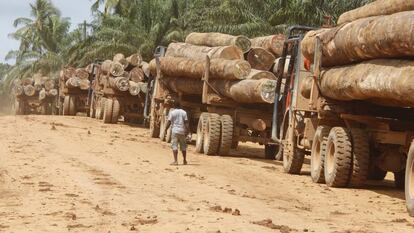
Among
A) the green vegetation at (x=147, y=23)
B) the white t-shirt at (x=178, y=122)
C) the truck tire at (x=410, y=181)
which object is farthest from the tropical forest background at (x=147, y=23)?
the truck tire at (x=410, y=181)

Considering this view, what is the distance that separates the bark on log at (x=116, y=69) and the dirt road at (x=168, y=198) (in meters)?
12.2

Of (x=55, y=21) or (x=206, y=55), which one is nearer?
(x=206, y=55)

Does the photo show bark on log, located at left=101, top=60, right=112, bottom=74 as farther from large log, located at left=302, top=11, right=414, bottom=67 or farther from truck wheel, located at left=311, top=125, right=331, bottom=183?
large log, located at left=302, top=11, right=414, bottom=67

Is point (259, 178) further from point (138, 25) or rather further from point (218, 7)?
point (138, 25)

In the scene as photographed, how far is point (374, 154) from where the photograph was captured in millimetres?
11977

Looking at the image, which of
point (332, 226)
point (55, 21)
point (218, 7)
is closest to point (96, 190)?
point (332, 226)

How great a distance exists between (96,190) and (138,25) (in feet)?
94.5

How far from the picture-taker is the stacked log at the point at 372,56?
29.2 ft

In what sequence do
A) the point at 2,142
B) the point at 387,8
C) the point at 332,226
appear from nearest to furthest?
1. the point at 332,226
2. the point at 387,8
3. the point at 2,142

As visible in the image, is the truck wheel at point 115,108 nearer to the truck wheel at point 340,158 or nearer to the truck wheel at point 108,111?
the truck wheel at point 108,111

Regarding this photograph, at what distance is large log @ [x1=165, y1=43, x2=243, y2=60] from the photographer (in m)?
17.3

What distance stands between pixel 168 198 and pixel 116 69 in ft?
62.8

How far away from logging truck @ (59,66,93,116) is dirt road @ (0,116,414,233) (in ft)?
60.5

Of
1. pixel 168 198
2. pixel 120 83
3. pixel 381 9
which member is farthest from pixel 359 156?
pixel 120 83
